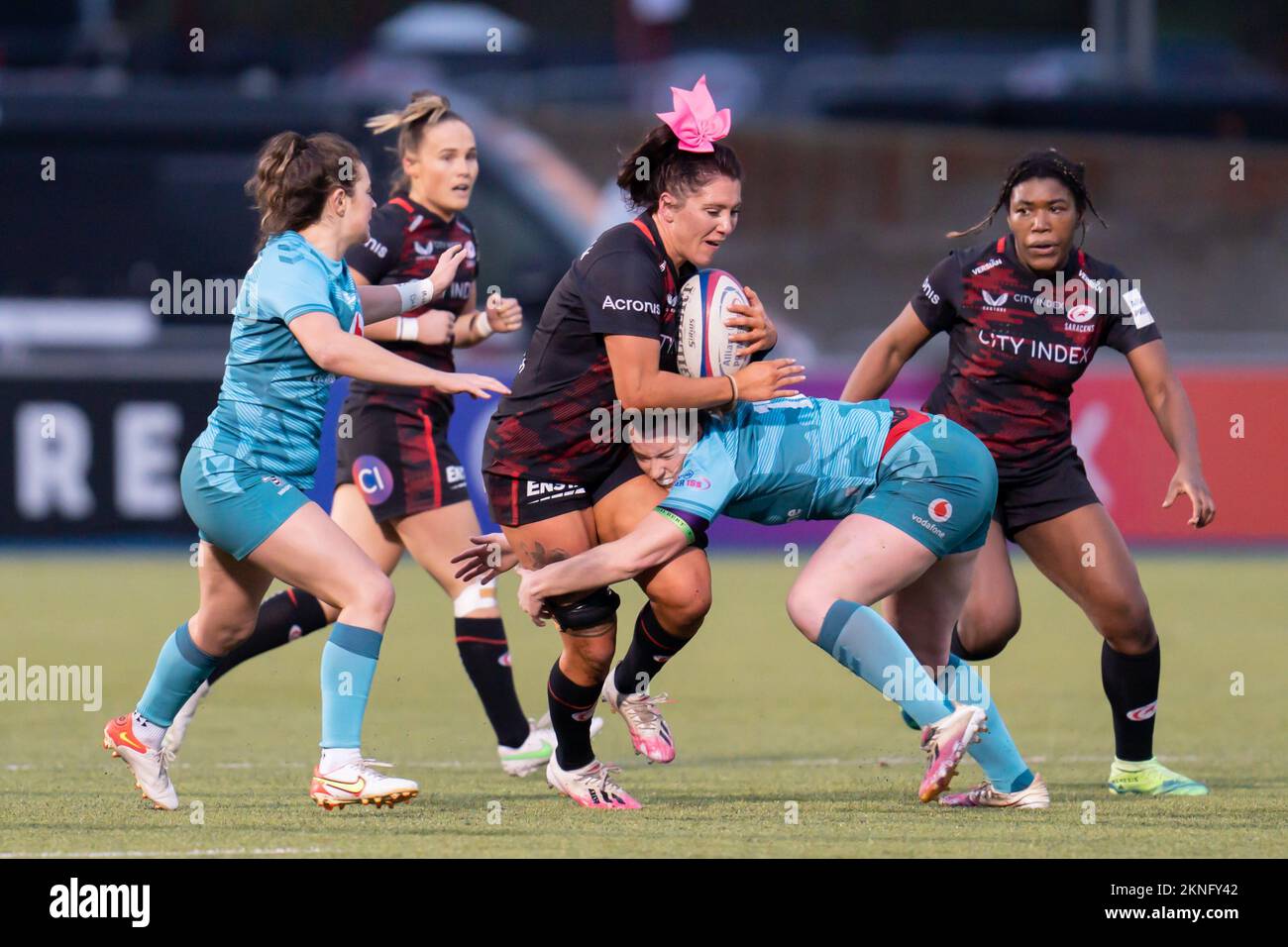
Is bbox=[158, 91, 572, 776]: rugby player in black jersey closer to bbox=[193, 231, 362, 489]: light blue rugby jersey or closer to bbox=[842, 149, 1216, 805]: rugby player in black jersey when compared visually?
bbox=[193, 231, 362, 489]: light blue rugby jersey

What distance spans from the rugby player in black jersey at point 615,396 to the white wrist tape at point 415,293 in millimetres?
500

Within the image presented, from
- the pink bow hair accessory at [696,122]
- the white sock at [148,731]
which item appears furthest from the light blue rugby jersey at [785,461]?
the white sock at [148,731]

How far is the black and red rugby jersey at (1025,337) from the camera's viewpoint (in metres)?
6.83

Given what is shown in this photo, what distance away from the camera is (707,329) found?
6.26 metres

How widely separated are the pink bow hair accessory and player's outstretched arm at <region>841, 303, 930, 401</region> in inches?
43.6

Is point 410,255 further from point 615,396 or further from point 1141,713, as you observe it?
point 1141,713

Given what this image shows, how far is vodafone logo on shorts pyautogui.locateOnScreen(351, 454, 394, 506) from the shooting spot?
7441 mm

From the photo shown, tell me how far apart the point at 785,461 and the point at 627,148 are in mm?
8842

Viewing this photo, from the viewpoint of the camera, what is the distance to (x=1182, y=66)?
1278 inches

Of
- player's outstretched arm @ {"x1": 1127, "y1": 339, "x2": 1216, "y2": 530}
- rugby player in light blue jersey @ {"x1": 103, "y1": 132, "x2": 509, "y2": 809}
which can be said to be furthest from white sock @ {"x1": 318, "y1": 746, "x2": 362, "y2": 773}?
player's outstretched arm @ {"x1": 1127, "y1": 339, "x2": 1216, "y2": 530}

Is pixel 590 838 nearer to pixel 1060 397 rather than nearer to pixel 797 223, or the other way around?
pixel 1060 397

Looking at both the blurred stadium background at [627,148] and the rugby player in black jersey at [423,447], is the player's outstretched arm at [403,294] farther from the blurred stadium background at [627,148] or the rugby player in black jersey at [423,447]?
the blurred stadium background at [627,148]

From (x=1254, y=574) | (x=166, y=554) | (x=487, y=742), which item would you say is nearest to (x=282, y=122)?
(x=166, y=554)
